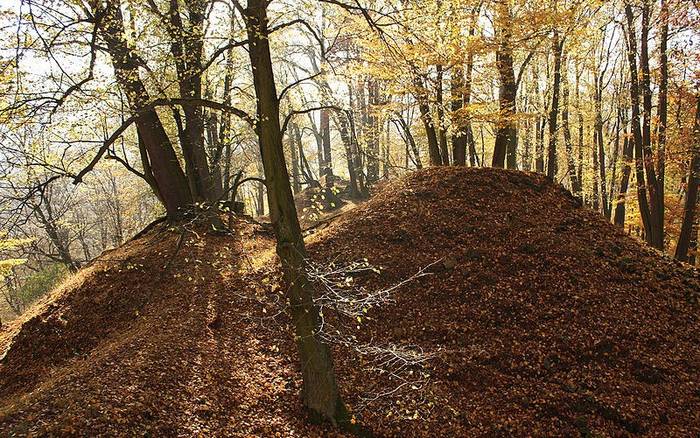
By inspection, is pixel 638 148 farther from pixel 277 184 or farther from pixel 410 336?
pixel 277 184

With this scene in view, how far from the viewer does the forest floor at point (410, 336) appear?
20.0 feet

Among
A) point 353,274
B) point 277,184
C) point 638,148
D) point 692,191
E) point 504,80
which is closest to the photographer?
point 277,184

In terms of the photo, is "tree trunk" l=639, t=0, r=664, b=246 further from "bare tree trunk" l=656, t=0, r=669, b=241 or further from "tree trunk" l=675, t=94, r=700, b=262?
"tree trunk" l=675, t=94, r=700, b=262

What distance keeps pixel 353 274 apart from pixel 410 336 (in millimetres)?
2213

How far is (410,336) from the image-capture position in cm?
804

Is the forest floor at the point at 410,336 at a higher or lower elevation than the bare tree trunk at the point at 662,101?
lower

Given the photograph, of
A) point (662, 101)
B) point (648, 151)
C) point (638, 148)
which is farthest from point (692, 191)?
point (662, 101)

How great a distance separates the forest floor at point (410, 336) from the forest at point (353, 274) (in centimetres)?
5

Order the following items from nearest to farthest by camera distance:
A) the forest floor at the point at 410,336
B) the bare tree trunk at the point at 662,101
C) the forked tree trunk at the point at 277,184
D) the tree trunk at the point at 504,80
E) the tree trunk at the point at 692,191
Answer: the forked tree trunk at the point at 277,184 < the forest floor at the point at 410,336 < the tree trunk at the point at 504,80 < the tree trunk at the point at 692,191 < the bare tree trunk at the point at 662,101

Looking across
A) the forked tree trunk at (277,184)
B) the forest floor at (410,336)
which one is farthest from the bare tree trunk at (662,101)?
the forked tree trunk at (277,184)

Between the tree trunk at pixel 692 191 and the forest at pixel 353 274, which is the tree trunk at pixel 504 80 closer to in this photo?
the forest at pixel 353 274

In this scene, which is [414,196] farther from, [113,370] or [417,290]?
[113,370]

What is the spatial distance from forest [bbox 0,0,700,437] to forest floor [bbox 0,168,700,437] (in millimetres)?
45

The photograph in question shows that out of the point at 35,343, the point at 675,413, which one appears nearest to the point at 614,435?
Result: the point at 675,413
